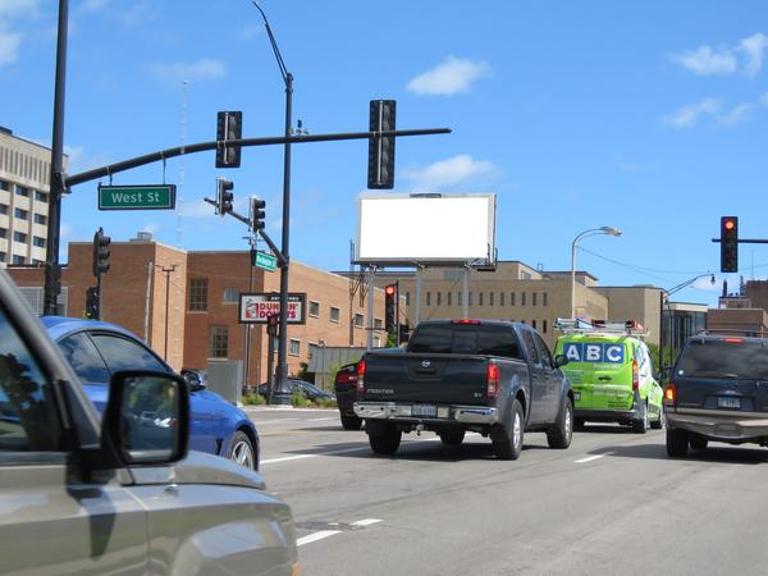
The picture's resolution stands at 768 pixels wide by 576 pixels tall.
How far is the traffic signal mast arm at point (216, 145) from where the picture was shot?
22.9m

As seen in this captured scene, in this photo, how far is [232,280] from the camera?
78.1 meters

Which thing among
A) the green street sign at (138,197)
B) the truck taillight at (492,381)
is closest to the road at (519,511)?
the truck taillight at (492,381)

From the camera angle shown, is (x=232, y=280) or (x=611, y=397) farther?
(x=232, y=280)

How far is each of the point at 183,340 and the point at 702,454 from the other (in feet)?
213

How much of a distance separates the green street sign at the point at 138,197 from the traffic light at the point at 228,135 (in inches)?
52.3

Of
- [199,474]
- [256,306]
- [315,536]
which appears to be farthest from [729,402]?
[256,306]

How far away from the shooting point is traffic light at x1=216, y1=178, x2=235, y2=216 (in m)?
30.9

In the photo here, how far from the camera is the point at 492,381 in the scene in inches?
572

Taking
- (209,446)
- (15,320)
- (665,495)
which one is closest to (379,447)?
(665,495)

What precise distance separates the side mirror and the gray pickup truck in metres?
11.7

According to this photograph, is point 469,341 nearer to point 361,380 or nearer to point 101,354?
point 361,380

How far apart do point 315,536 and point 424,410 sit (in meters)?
6.33

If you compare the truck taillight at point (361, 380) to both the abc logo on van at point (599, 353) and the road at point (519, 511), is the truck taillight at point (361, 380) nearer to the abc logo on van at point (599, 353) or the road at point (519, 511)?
the road at point (519, 511)

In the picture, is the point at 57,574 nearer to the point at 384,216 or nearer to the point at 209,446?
the point at 209,446
